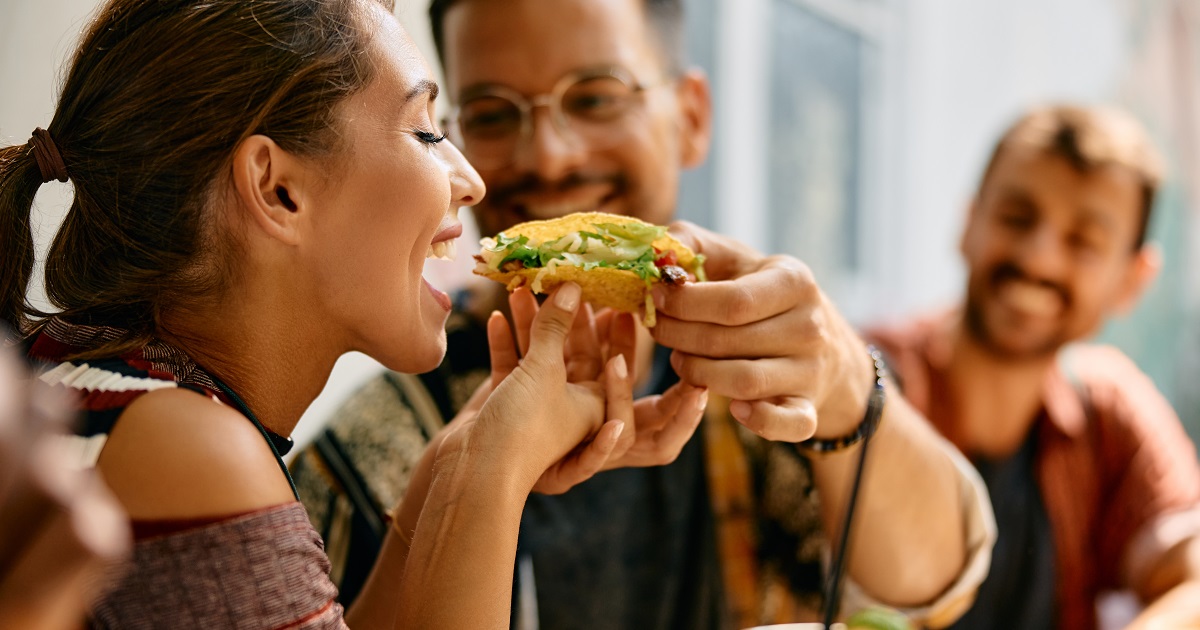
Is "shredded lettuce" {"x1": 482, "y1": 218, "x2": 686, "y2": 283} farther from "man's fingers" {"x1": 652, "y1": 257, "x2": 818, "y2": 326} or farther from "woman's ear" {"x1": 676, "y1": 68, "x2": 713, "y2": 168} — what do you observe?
"woman's ear" {"x1": 676, "y1": 68, "x2": 713, "y2": 168}

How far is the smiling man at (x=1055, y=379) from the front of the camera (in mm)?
2510

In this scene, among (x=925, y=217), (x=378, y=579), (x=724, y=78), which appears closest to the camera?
(x=378, y=579)

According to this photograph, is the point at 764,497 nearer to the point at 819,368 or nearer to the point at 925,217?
the point at 819,368

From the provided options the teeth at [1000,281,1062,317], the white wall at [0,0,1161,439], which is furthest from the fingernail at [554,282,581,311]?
the white wall at [0,0,1161,439]

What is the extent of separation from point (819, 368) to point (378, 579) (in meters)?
0.63

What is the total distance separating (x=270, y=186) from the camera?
101cm

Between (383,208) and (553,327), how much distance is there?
0.24 meters

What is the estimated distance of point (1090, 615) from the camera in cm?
252

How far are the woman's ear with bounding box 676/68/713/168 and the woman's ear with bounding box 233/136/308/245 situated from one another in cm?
114

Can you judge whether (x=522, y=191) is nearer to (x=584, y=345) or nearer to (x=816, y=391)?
(x=584, y=345)

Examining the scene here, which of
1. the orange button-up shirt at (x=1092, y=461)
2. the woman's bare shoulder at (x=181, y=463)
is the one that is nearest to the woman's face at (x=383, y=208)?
the woman's bare shoulder at (x=181, y=463)

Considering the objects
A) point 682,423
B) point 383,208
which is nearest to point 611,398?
point 682,423

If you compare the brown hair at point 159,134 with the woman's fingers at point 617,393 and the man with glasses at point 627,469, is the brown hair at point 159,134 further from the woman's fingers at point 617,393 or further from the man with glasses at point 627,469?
the man with glasses at point 627,469


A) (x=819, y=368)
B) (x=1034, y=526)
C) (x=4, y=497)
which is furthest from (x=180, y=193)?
(x=1034, y=526)
